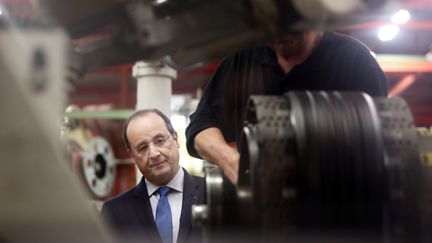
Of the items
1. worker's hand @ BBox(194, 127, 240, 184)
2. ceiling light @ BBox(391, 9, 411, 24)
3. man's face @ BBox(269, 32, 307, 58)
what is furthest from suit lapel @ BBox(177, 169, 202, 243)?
ceiling light @ BBox(391, 9, 411, 24)

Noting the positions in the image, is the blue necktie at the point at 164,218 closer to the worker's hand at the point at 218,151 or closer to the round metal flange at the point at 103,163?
the worker's hand at the point at 218,151

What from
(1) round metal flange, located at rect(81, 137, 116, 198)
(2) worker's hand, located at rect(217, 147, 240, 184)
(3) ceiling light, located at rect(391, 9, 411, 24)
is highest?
(3) ceiling light, located at rect(391, 9, 411, 24)

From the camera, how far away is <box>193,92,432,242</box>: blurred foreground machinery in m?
0.49

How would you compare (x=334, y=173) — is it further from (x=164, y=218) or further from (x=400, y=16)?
(x=164, y=218)

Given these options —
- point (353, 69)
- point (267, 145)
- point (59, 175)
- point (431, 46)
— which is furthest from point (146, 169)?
point (431, 46)

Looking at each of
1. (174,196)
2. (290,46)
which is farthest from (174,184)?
(290,46)

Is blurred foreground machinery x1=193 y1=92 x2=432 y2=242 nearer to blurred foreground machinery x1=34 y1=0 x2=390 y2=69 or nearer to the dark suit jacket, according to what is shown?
blurred foreground machinery x1=34 y1=0 x2=390 y2=69

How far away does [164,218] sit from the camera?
1.14m

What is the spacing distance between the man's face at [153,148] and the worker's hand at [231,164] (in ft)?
1.67

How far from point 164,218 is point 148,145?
0.20m

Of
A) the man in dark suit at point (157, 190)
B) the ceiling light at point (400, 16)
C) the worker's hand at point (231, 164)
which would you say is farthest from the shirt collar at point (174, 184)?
the ceiling light at point (400, 16)

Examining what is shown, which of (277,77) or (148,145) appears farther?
(148,145)

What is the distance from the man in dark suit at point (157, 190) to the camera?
3.62 feet

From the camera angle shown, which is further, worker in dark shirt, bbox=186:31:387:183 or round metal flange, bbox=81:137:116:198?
round metal flange, bbox=81:137:116:198
